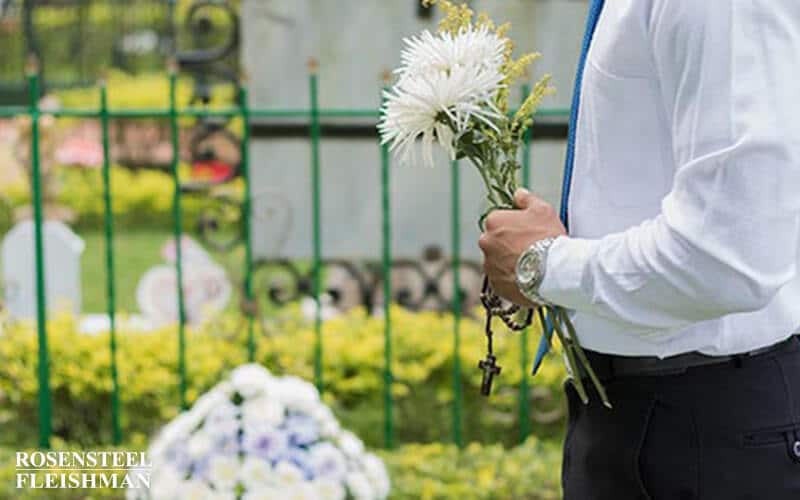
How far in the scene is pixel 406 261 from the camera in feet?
18.5

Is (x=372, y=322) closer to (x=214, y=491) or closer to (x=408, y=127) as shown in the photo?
(x=214, y=491)

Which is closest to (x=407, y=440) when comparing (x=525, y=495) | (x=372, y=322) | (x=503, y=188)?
(x=372, y=322)

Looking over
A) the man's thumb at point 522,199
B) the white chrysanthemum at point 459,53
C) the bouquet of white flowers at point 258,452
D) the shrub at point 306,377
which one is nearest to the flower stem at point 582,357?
the man's thumb at point 522,199

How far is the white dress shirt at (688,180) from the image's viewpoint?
55.6 inches

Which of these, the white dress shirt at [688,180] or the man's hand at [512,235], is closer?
the white dress shirt at [688,180]

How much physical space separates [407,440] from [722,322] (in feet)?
10.5

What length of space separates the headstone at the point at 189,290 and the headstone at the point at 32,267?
40 cm

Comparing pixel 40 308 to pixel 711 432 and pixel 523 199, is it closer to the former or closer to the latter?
pixel 523 199

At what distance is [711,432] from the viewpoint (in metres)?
1.59

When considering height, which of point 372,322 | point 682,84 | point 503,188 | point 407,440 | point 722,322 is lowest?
point 407,440

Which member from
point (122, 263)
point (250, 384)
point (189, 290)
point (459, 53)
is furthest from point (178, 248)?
point (122, 263)

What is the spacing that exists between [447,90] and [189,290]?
12.0 feet

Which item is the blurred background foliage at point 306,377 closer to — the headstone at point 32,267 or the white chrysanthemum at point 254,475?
the headstone at point 32,267

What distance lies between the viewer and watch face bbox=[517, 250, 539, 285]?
1577 mm
